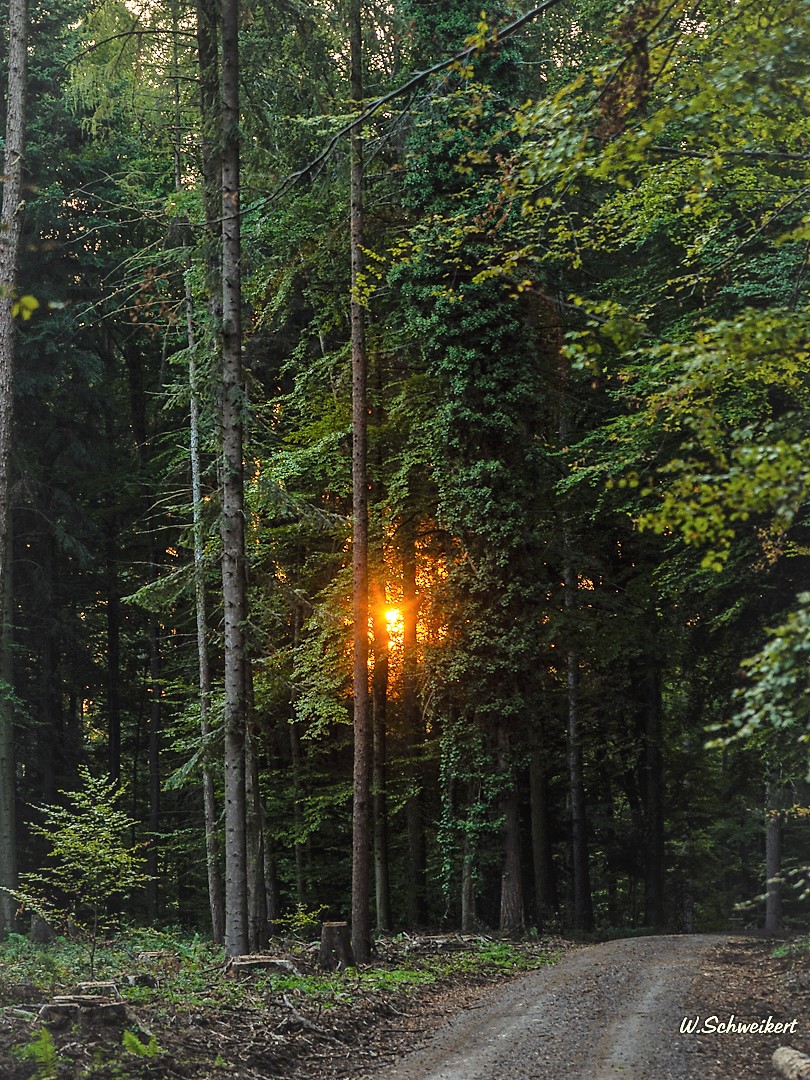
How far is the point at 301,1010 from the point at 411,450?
38.6 ft

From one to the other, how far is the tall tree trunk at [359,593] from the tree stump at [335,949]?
0.46m

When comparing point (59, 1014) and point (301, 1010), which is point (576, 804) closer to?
point (301, 1010)

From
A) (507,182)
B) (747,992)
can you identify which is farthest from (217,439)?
(747,992)

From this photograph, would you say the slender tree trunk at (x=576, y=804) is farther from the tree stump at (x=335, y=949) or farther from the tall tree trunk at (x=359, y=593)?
the tree stump at (x=335, y=949)

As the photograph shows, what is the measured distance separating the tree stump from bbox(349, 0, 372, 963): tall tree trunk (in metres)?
0.46

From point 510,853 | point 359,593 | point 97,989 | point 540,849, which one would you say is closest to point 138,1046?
point 97,989

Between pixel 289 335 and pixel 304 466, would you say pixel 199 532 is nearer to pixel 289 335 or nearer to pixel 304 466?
pixel 304 466

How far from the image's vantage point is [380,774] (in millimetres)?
18531

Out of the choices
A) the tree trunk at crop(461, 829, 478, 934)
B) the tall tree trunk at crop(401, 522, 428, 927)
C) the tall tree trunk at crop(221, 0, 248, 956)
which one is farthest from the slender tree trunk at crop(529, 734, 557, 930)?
the tall tree trunk at crop(221, 0, 248, 956)

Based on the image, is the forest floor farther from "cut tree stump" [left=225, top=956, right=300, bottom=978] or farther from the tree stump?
the tree stump

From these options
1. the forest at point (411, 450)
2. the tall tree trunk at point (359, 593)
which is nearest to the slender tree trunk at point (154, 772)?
the forest at point (411, 450)

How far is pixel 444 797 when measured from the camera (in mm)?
18047

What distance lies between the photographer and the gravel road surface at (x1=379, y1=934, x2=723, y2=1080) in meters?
7.79

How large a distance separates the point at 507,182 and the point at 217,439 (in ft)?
20.4
